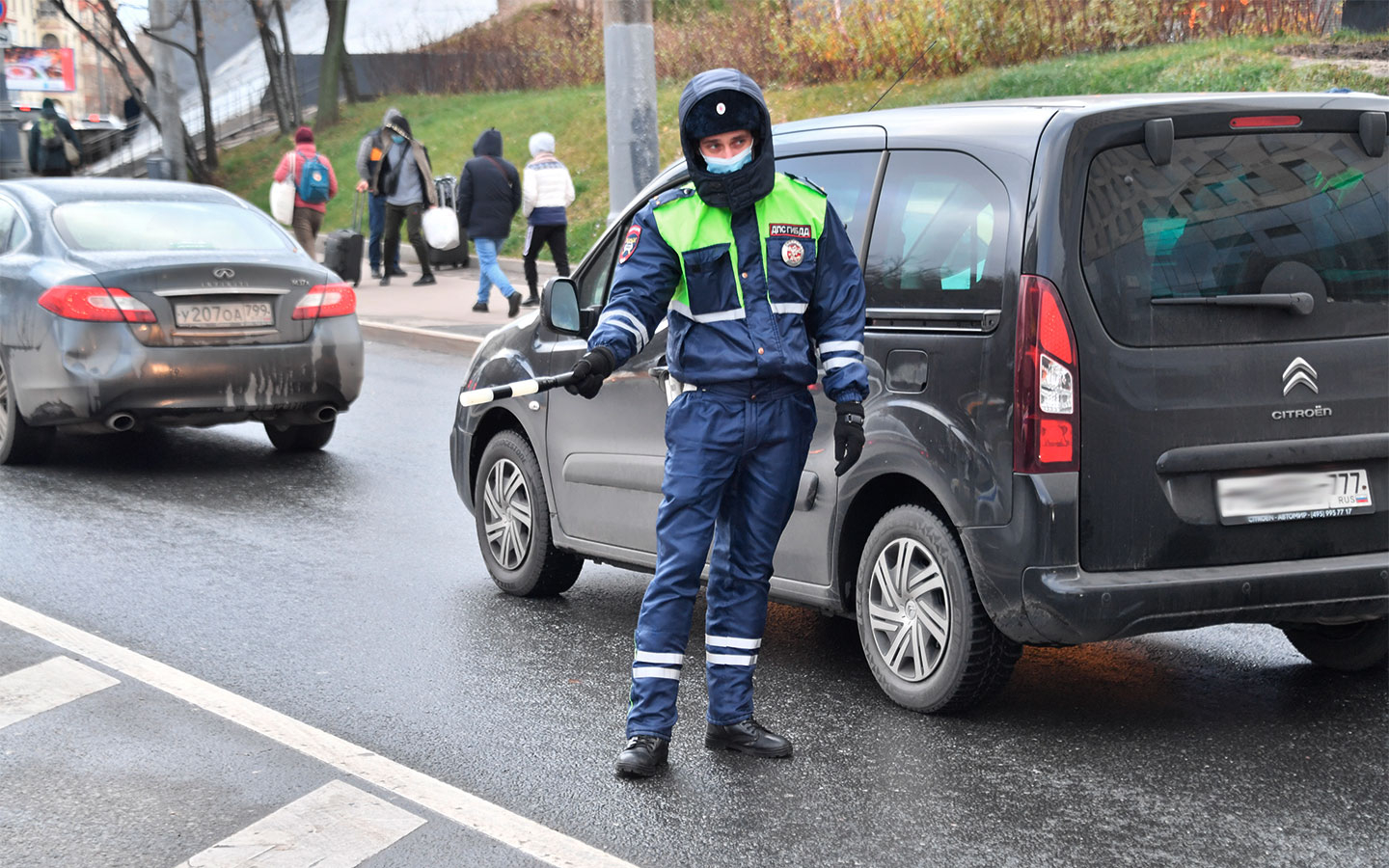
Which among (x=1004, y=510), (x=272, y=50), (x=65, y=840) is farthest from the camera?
(x=272, y=50)

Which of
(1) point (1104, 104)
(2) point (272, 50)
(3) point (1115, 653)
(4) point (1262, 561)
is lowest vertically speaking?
(3) point (1115, 653)

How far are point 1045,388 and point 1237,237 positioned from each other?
2.31ft

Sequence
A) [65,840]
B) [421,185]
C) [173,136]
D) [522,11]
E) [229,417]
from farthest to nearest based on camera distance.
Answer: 1. [522,11]
2. [173,136]
3. [421,185]
4. [229,417]
5. [65,840]

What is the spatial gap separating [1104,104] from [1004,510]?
1148mm

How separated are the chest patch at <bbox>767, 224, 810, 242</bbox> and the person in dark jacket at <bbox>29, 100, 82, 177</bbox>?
2358cm

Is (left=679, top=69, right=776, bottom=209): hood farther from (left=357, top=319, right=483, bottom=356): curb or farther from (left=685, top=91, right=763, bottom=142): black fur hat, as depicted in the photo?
(left=357, top=319, right=483, bottom=356): curb

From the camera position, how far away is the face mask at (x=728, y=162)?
4.52 meters

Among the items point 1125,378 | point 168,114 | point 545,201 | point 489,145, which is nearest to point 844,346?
point 1125,378

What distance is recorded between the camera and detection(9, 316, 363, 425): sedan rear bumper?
8.95 meters

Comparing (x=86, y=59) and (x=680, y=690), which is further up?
(x=86, y=59)

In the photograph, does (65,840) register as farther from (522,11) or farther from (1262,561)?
(522,11)

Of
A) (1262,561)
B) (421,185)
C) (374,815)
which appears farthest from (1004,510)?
(421,185)

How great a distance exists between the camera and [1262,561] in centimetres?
469

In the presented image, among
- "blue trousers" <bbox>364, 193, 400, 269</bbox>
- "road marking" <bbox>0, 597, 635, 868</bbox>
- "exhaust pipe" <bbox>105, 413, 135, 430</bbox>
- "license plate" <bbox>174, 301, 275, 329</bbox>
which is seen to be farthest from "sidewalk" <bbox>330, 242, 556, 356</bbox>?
"road marking" <bbox>0, 597, 635, 868</bbox>
